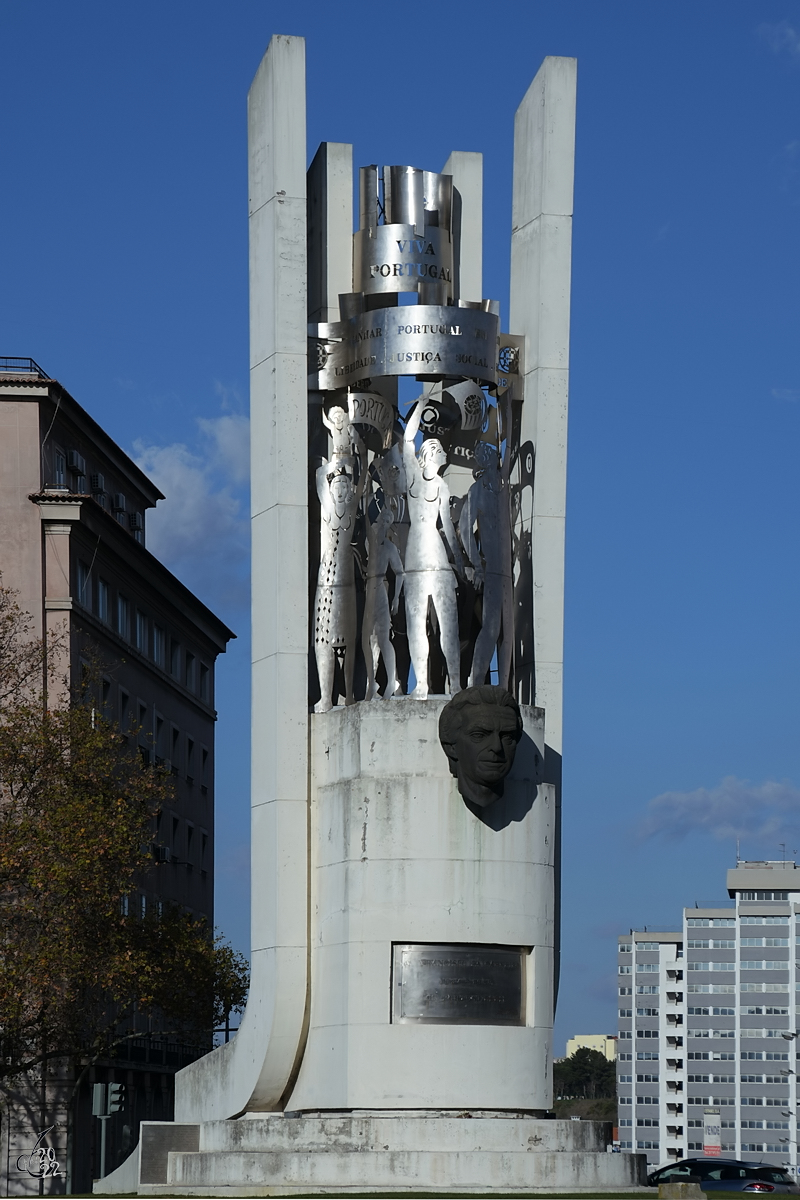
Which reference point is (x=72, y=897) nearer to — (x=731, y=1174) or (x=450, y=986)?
(x=450, y=986)

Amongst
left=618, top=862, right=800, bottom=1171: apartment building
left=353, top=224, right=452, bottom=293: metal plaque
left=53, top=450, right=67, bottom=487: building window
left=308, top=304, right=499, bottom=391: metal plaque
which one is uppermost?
left=53, top=450, right=67, bottom=487: building window

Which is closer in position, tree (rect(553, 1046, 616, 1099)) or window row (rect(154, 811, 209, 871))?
window row (rect(154, 811, 209, 871))

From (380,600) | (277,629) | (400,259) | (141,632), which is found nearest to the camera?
(277,629)

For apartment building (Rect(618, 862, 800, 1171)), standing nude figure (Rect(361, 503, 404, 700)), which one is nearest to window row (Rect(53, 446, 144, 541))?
standing nude figure (Rect(361, 503, 404, 700))

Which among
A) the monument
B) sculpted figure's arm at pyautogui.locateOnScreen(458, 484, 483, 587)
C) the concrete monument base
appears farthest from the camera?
sculpted figure's arm at pyautogui.locateOnScreen(458, 484, 483, 587)

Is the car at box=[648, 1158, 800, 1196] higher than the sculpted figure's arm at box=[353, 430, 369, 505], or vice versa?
the sculpted figure's arm at box=[353, 430, 369, 505]

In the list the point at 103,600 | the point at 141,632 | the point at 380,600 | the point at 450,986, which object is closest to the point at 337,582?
the point at 380,600

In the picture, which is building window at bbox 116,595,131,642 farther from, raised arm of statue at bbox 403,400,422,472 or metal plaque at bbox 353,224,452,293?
raised arm of statue at bbox 403,400,422,472

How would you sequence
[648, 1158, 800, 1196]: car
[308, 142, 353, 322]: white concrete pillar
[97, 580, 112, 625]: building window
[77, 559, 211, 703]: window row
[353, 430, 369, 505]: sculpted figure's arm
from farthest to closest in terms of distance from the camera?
1. [97, 580, 112, 625]: building window
2. [77, 559, 211, 703]: window row
3. [648, 1158, 800, 1196]: car
4. [308, 142, 353, 322]: white concrete pillar
5. [353, 430, 369, 505]: sculpted figure's arm

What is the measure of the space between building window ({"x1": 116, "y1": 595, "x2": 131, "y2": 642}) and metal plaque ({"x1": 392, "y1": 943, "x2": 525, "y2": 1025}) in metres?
39.1

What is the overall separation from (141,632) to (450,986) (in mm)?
42205

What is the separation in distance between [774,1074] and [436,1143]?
11282cm

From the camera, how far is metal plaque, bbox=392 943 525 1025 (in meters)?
24.7

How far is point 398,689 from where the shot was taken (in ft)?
89.6
